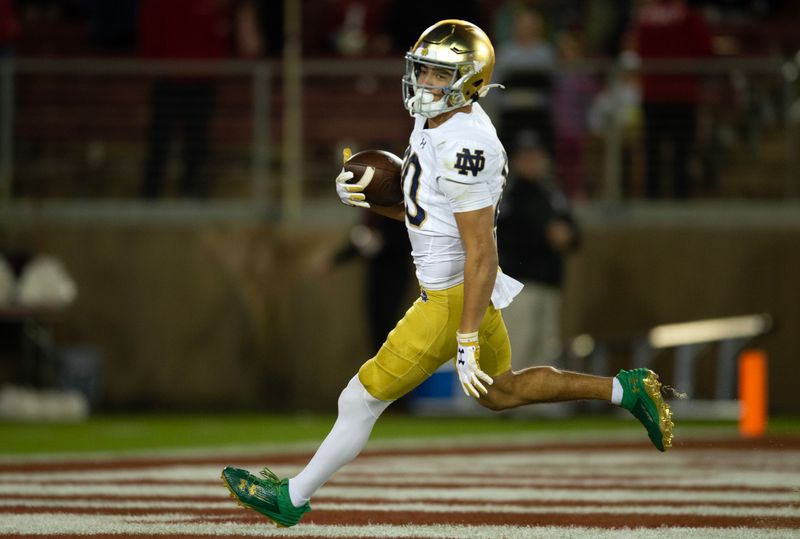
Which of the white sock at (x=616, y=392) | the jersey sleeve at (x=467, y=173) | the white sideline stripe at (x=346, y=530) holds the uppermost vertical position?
the jersey sleeve at (x=467, y=173)

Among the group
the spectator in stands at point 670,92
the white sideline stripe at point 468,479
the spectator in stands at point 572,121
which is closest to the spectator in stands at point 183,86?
the spectator in stands at point 572,121

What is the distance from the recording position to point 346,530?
18.9 feet

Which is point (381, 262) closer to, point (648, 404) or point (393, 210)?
point (393, 210)

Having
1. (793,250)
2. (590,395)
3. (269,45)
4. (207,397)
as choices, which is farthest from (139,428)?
(590,395)

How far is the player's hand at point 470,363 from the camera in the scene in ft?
18.0

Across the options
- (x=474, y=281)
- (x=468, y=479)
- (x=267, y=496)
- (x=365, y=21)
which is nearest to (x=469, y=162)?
(x=474, y=281)

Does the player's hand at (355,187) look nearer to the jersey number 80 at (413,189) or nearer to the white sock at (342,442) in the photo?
the jersey number 80 at (413,189)

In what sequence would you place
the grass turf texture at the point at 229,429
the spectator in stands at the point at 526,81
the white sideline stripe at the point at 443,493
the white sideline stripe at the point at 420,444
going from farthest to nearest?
1. the spectator in stands at the point at 526,81
2. the grass turf texture at the point at 229,429
3. the white sideline stripe at the point at 420,444
4. the white sideline stripe at the point at 443,493

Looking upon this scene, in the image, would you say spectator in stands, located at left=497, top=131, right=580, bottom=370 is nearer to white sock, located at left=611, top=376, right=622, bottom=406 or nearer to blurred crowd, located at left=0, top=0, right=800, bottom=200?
blurred crowd, located at left=0, top=0, right=800, bottom=200

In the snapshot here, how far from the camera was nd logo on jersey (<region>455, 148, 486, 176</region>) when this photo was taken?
5.45 m

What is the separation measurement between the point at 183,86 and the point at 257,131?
27.3 inches

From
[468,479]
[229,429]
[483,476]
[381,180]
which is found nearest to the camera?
[381,180]

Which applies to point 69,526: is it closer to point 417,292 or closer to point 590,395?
point 590,395

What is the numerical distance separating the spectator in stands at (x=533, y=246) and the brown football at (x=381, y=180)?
5.92 m
